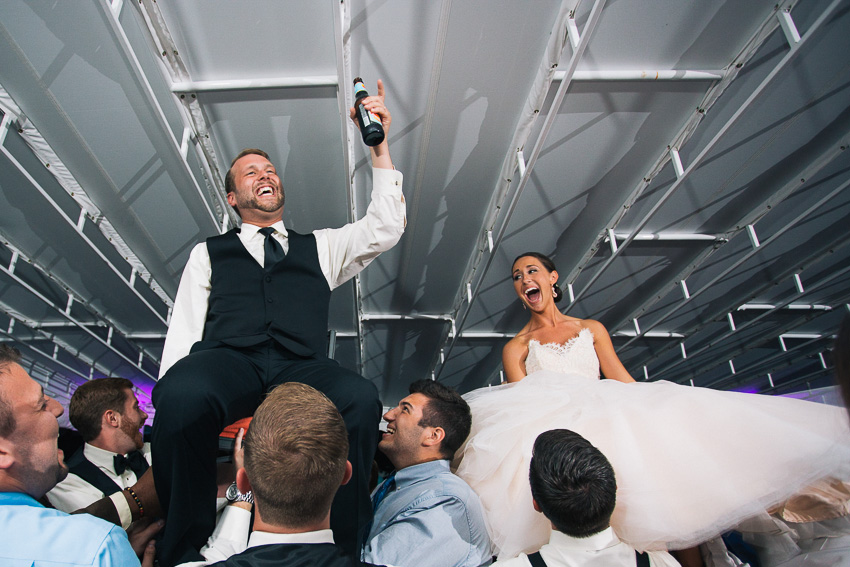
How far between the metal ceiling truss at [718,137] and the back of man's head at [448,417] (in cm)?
286

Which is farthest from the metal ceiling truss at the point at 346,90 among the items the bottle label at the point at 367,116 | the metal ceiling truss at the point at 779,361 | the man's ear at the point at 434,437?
the metal ceiling truss at the point at 779,361

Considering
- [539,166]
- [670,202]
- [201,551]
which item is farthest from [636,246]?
[201,551]

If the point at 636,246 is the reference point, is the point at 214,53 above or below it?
above

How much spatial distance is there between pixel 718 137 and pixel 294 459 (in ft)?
12.5

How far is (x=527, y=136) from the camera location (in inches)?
146

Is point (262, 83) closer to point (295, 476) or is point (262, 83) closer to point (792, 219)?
point (295, 476)

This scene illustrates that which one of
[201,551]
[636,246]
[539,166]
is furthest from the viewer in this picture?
[636,246]

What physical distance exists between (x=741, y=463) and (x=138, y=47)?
3.69 metres

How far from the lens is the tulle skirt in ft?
4.77

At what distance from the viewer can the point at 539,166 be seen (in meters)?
4.14

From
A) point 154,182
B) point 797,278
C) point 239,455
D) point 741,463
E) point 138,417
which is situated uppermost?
point 154,182

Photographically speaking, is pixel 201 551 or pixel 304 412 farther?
pixel 201 551

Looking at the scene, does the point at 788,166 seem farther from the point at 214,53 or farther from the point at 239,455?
the point at 239,455

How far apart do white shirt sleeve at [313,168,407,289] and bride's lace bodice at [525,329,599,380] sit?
1184 mm
